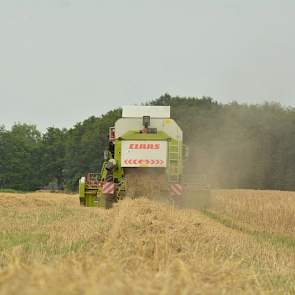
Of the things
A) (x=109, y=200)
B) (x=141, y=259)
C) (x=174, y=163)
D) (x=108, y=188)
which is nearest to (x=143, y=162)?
(x=174, y=163)

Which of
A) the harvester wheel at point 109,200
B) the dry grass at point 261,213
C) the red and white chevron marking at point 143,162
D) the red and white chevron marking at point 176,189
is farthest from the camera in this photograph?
the red and white chevron marking at point 176,189

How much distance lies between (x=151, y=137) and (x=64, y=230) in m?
8.11

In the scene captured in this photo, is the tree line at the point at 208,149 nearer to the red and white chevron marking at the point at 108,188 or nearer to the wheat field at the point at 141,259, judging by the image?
the red and white chevron marking at the point at 108,188

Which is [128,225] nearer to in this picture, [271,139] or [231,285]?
[231,285]

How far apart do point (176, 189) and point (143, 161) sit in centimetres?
133

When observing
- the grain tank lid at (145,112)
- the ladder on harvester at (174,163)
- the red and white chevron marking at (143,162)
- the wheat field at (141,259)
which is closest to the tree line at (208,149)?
the grain tank lid at (145,112)

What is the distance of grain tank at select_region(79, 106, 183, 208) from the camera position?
763 inches

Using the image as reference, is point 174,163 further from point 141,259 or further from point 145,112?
point 141,259

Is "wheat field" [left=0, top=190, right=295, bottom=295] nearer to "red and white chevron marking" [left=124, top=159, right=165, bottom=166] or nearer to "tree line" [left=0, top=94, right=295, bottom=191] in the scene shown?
"red and white chevron marking" [left=124, top=159, right=165, bottom=166]

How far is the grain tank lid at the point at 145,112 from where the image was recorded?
20.6 metres

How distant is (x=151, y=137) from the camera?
19719mm

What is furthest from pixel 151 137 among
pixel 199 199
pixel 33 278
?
pixel 33 278

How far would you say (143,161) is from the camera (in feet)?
63.4

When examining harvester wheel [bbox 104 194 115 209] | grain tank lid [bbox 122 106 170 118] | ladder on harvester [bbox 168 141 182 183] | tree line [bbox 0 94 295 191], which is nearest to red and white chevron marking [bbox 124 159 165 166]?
ladder on harvester [bbox 168 141 182 183]
